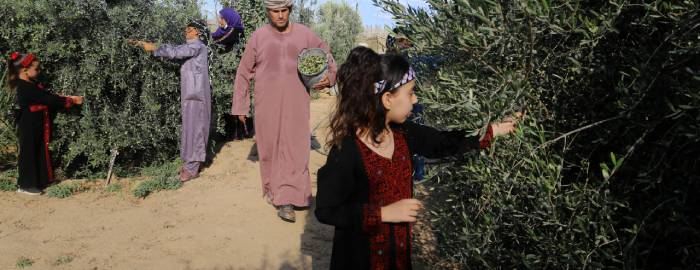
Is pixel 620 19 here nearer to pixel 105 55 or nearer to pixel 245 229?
Result: pixel 245 229

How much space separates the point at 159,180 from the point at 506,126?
5.46 metres

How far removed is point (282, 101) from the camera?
18.9 feet

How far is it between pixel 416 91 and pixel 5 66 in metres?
6.19

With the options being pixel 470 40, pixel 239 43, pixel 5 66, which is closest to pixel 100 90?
pixel 5 66

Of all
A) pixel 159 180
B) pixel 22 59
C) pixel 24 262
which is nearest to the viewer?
pixel 24 262

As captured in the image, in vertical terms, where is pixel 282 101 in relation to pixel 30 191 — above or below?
above

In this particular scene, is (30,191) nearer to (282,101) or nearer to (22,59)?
(22,59)

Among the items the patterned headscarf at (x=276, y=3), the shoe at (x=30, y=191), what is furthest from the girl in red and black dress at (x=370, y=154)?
the shoe at (x=30, y=191)

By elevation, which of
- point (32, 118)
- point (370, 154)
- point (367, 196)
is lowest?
point (32, 118)

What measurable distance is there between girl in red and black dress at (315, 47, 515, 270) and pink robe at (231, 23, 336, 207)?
3.22 m

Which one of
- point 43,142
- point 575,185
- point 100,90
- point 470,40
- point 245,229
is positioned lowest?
point 245,229

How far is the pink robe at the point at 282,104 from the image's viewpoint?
5.66 meters

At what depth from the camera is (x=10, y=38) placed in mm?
6582

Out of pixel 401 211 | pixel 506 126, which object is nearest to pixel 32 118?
pixel 401 211
